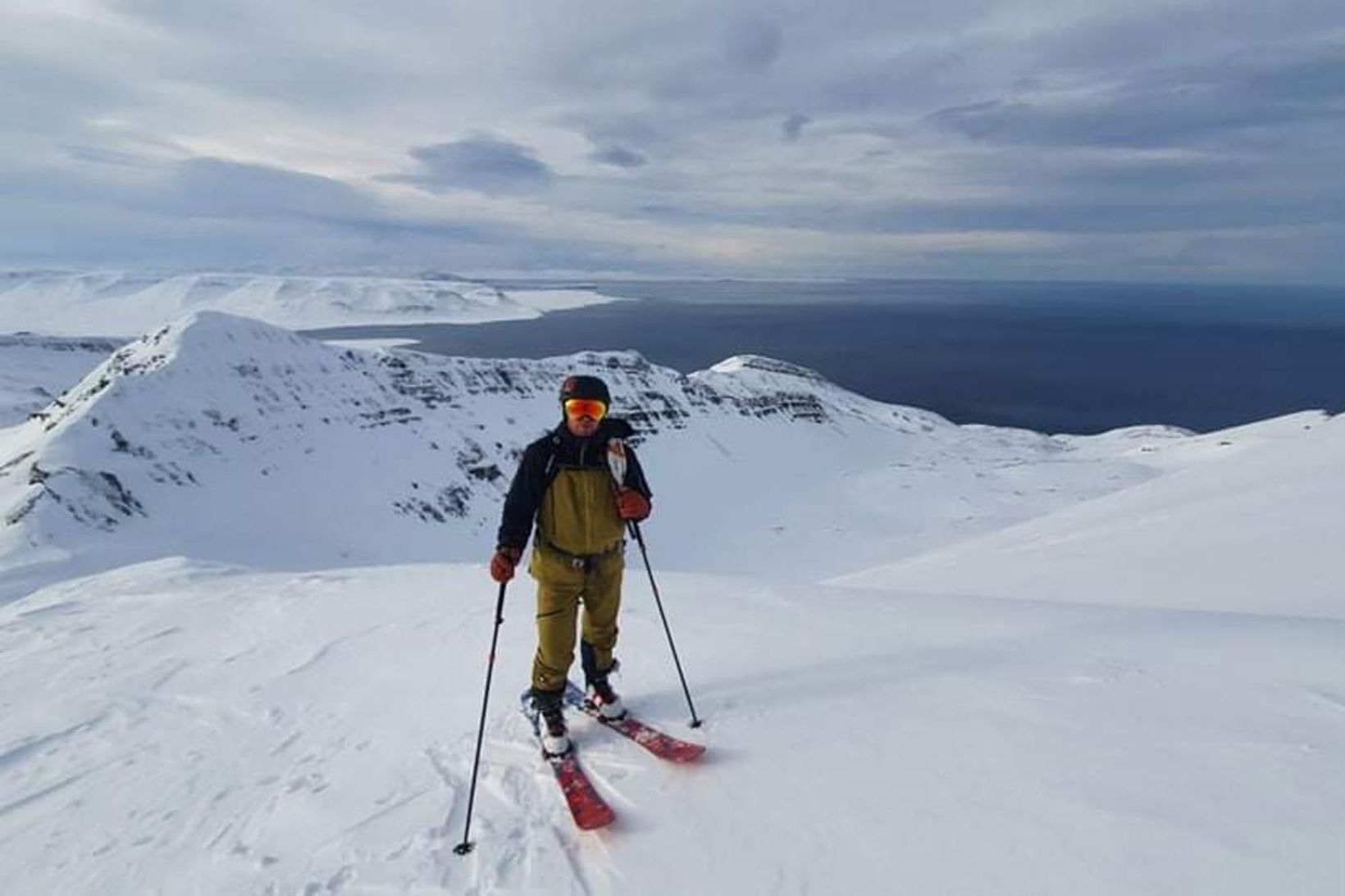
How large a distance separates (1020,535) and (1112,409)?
115185 mm

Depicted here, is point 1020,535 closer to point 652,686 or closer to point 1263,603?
point 1263,603

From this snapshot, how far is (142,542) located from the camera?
103ft

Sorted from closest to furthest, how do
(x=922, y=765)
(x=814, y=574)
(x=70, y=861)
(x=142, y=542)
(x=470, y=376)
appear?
(x=922, y=765) < (x=70, y=861) < (x=142, y=542) < (x=814, y=574) < (x=470, y=376)

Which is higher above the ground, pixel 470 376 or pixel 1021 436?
pixel 470 376

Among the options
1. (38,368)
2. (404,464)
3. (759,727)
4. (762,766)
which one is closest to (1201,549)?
(759,727)

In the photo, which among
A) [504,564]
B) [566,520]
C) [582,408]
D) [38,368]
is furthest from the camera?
[38,368]

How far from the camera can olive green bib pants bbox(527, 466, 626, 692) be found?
17.7 ft

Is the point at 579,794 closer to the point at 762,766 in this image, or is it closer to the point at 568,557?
the point at 762,766

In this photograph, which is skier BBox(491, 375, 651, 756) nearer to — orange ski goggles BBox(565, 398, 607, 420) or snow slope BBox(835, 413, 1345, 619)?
orange ski goggles BBox(565, 398, 607, 420)

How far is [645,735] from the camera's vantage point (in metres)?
5.40

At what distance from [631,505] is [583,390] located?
38.1 inches

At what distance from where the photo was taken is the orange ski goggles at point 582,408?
527 centimetres

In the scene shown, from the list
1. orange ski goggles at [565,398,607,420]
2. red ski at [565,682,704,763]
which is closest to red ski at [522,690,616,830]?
red ski at [565,682,704,763]

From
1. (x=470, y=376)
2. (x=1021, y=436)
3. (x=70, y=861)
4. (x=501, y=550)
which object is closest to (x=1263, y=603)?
(x=501, y=550)
